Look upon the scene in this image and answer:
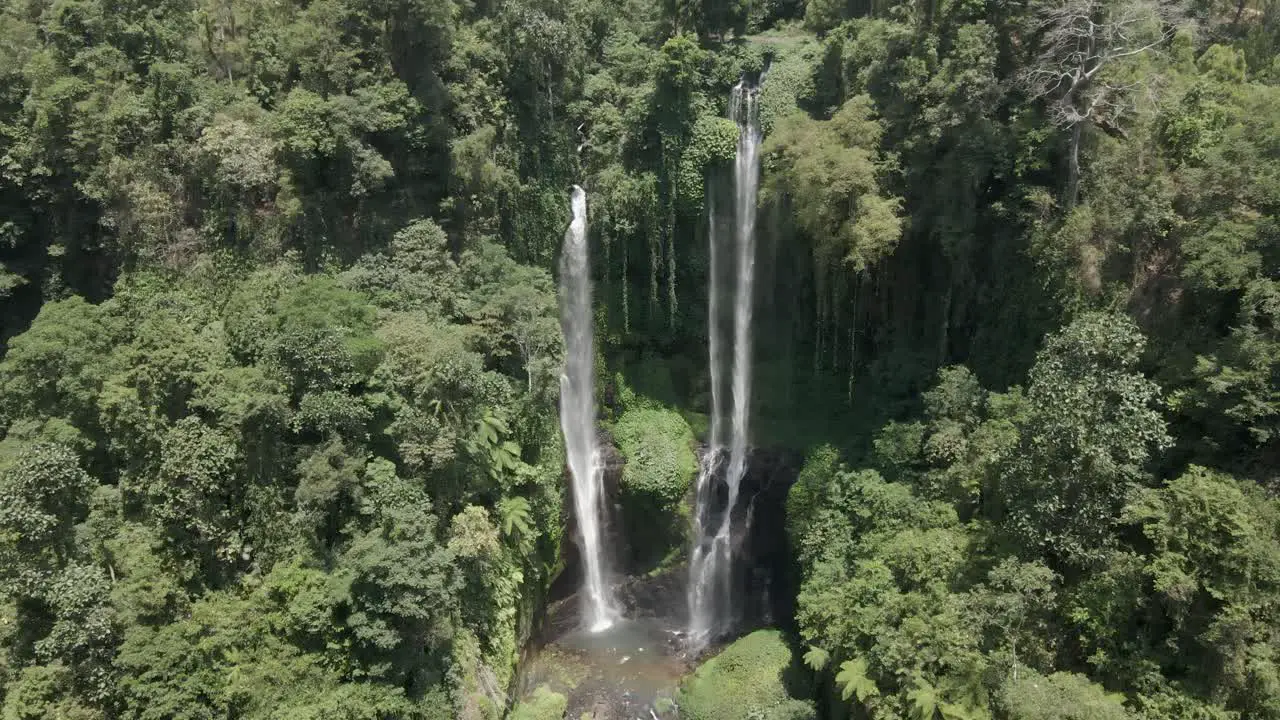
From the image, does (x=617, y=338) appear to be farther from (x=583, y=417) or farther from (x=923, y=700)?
(x=923, y=700)

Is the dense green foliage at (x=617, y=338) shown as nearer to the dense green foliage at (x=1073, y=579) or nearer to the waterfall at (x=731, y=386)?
the dense green foliage at (x=1073, y=579)

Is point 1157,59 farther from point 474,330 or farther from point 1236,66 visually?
point 474,330

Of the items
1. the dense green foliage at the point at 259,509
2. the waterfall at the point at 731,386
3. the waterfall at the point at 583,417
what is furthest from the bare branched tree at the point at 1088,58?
the dense green foliage at the point at 259,509

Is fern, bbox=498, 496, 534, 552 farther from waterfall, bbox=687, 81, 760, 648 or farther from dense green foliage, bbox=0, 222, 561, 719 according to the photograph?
waterfall, bbox=687, 81, 760, 648

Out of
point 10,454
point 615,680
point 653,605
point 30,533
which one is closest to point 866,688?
point 615,680

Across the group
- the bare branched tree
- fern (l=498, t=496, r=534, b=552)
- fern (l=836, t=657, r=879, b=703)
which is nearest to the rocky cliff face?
fern (l=498, t=496, r=534, b=552)

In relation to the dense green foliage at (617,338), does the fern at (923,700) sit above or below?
below
